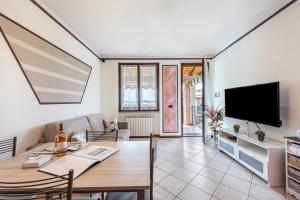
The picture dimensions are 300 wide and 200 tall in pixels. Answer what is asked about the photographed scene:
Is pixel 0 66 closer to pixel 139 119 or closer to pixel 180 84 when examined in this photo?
pixel 139 119

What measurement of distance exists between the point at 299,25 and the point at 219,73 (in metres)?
2.62

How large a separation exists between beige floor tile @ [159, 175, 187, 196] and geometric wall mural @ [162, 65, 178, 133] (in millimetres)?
2853

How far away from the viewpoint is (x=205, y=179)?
261 centimetres

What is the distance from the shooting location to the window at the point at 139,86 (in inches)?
218

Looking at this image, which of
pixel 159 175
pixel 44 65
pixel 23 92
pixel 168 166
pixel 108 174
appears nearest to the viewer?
pixel 108 174

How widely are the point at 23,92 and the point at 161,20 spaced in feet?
7.65

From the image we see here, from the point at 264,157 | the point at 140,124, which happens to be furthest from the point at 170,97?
the point at 264,157

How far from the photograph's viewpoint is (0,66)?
185cm

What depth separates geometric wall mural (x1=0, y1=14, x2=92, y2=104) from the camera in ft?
6.70

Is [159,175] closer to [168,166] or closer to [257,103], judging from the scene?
[168,166]

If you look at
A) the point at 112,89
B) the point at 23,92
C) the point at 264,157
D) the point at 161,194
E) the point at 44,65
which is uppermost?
the point at 44,65

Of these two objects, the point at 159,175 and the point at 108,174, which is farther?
the point at 159,175

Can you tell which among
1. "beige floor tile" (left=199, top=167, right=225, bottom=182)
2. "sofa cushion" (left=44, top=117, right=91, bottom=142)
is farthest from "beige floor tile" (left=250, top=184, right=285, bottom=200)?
"sofa cushion" (left=44, top=117, right=91, bottom=142)

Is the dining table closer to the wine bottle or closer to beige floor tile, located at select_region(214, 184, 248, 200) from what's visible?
the wine bottle
